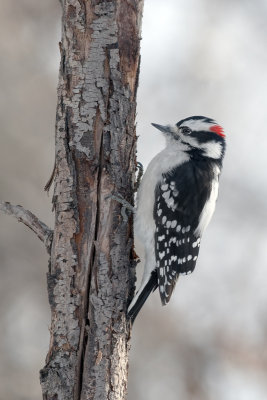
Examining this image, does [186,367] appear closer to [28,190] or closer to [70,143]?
[28,190]

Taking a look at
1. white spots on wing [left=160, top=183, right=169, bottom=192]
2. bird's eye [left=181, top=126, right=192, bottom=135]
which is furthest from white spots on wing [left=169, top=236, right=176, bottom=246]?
bird's eye [left=181, top=126, right=192, bottom=135]

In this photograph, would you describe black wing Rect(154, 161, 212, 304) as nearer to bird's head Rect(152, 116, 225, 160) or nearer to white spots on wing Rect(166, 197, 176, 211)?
white spots on wing Rect(166, 197, 176, 211)

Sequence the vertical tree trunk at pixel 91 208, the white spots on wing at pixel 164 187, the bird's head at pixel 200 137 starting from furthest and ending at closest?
the bird's head at pixel 200 137 < the white spots on wing at pixel 164 187 < the vertical tree trunk at pixel 91 208

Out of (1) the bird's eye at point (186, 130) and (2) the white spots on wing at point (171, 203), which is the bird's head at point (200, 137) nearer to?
(1) the bird's eye at point (186, 130)

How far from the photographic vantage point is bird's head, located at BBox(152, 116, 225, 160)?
3766 mm

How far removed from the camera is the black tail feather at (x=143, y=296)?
296 cm

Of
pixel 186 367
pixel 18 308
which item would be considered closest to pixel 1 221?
pixel 18 308

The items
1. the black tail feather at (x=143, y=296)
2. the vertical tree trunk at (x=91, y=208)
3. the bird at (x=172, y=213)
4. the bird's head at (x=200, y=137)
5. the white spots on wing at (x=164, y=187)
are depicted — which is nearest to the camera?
the vertical tree trunk at (x=91, y=208)

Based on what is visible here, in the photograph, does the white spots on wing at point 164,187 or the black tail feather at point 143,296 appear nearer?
the black tail feather at point 143,296

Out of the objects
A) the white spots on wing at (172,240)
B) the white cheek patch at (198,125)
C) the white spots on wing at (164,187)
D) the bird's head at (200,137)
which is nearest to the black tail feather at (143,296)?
the white spots on wing at (172,240)

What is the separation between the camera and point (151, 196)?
350 cm

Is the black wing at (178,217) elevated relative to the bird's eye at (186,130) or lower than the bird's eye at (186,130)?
lower

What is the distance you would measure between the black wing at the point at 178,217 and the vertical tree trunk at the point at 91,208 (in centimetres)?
50

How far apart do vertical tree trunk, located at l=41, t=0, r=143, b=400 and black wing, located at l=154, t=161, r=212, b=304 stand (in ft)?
1.62
